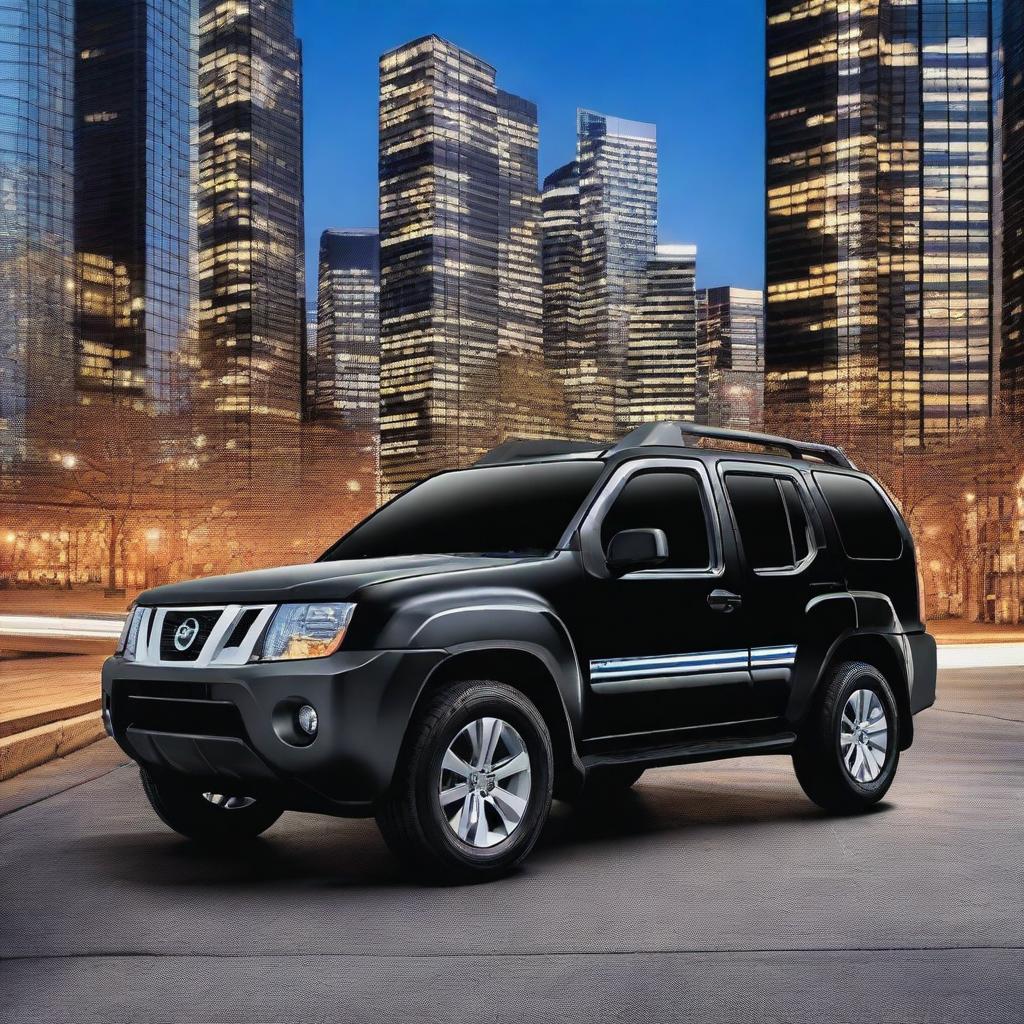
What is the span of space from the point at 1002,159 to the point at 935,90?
633 inches

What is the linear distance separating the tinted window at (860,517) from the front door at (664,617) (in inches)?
46.4

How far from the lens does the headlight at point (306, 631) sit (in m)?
5.98

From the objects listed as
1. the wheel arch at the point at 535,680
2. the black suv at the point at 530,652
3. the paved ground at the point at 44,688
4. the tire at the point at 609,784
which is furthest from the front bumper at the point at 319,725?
the paved ground at the point at 44,688

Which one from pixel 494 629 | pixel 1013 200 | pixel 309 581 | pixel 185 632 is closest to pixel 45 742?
pixel 185 632

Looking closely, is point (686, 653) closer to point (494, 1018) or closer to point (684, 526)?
point (684, 526)

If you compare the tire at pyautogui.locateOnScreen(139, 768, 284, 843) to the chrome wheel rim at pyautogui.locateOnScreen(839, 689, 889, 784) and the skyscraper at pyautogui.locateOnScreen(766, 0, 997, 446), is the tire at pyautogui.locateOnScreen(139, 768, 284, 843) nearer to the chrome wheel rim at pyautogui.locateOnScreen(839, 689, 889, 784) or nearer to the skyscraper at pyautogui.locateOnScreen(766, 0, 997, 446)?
the chrome wheel rim at pyautogui.locateOnScreen(839, 689, 889, 784)

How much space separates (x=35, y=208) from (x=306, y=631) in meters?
161

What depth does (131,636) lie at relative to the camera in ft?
22.4

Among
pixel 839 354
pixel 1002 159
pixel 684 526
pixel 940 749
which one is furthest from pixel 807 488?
pixel 839 354

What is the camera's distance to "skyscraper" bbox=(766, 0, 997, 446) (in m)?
137

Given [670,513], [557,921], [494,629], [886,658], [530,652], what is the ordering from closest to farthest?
[557,921], [494,629], [530,652], [670,513], [886,658]

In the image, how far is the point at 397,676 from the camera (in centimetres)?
595

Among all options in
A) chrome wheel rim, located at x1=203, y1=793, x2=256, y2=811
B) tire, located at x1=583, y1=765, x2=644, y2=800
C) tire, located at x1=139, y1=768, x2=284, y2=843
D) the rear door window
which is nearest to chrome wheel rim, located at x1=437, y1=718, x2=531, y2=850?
tire, located at x1=139, y1=768, x2=284, y2=843

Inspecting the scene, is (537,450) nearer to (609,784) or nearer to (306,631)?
(306,631)
